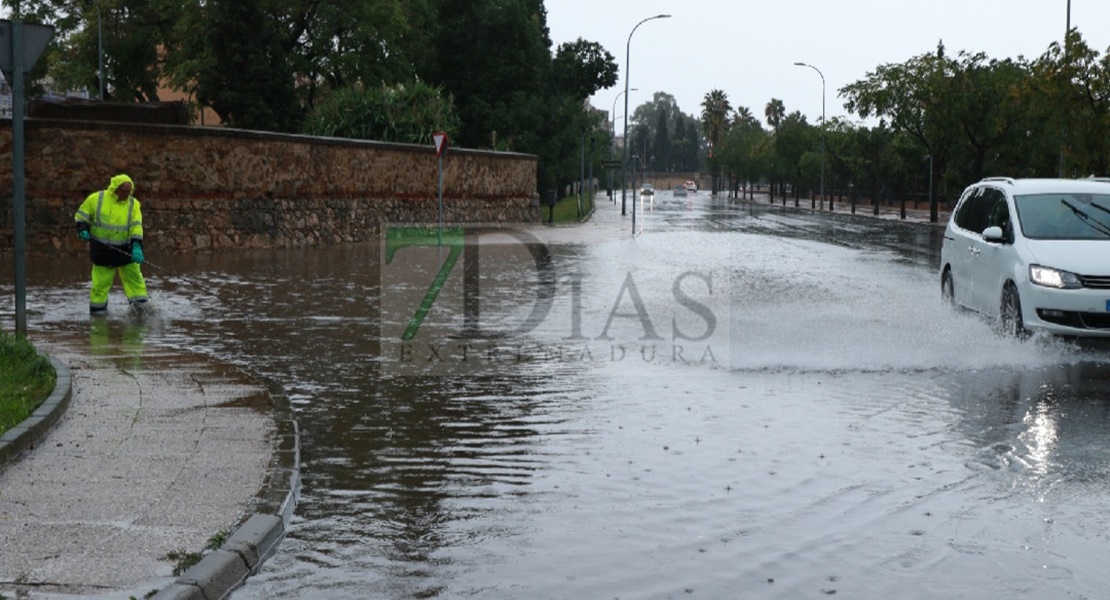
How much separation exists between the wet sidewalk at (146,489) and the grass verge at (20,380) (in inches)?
8.1

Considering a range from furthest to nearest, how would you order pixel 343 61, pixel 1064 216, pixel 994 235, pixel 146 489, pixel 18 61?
pixel 343 61
pixel 1064 216
pixel 994 235
pixel 18 61
pixel 146 489

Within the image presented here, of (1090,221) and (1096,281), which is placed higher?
(1090,221)

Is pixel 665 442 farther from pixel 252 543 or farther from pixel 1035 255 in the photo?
pixel 1035 255

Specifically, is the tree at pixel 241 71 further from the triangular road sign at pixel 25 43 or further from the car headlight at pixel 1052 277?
the car headlight at pixel 1052 277

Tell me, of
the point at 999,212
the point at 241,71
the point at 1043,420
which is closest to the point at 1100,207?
the point at 999,212

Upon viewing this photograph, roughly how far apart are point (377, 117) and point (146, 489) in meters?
34.6

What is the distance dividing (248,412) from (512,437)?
1766mm

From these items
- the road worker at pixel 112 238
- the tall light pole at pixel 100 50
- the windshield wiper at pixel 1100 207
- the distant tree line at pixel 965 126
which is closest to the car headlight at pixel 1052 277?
the windshield wiper at pixel 1100 207

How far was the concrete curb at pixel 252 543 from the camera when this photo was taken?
5.23 metres

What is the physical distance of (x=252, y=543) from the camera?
19.1 feet

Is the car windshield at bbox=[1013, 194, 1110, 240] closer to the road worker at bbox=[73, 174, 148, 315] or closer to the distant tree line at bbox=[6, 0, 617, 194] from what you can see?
the road worker at bbox=[73, 174, 148, 315]

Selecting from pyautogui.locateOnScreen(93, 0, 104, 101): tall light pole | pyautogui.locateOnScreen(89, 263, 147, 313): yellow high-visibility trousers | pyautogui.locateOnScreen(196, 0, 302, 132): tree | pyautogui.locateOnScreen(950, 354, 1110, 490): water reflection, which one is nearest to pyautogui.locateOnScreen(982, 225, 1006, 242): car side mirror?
pyautogui.locateOnScreen(950, 354, 1110, 490): water reflection

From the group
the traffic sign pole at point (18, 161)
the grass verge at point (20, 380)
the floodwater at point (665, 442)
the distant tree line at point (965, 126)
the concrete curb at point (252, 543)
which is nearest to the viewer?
the concrete curb at point (252, 543)

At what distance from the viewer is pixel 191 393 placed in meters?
9.84
